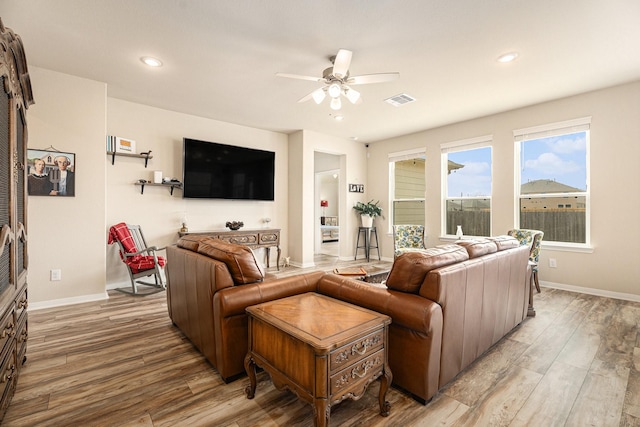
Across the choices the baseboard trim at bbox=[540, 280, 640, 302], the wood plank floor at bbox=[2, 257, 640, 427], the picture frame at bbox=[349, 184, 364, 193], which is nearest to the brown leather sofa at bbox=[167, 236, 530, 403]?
the wood plank floor at bbox=[2, 257, 640, 427]

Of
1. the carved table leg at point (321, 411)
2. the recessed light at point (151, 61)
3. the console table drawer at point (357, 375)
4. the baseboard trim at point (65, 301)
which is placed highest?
the recessed light at point (151, 61)

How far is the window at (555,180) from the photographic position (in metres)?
4.18

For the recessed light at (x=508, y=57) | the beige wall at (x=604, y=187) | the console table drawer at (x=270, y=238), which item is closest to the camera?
the recessed light at (x=508, y=57)

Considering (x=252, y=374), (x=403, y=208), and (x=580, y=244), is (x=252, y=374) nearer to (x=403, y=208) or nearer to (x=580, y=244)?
(x=580, y=244)

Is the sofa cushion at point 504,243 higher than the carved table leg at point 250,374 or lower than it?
higher

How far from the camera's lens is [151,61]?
3166 millimetres

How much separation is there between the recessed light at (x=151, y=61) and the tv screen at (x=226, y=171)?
5.05 feet

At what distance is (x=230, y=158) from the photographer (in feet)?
17.1

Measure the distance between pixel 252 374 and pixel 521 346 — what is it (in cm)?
223

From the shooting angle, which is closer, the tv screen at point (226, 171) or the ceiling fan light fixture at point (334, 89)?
the ceiling fan light fixture at point (334, 89)

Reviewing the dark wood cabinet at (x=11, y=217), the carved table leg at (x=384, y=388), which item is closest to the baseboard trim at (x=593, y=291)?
the carved table leg at (x=384, y=388)

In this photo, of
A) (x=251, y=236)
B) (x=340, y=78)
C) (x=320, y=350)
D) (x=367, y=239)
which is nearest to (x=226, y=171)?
(x=251, y=236)

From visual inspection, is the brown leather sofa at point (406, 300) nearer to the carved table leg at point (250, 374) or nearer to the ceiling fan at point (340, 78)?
the carved table leg at point (250, 374)

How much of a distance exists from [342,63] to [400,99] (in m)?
1.72
